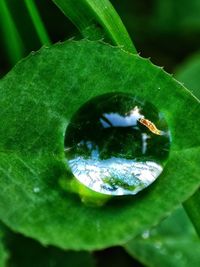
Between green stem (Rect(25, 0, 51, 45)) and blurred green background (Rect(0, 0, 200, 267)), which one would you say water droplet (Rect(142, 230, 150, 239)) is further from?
green stem (Rect(25, 0, 51, 45))

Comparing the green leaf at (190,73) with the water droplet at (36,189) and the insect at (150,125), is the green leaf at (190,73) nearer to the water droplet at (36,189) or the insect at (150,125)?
the insect at (150,125)

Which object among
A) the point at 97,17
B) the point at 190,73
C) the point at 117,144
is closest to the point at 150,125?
the point at 117,144

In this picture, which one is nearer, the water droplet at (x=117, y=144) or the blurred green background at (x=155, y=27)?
the water droplet at (x=117, y=144)

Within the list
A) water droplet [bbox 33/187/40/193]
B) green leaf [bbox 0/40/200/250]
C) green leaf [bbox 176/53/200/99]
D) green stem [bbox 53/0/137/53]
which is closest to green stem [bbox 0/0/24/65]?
green stem [bbox 53/0/137/53]

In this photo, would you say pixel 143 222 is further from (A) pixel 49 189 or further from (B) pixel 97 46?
(B) pixel 97 46

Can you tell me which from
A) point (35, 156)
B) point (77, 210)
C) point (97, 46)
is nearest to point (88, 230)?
point (77, 210)

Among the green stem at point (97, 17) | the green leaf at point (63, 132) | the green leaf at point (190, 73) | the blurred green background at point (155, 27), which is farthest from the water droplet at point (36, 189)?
the green leaf at point (190, 73)
